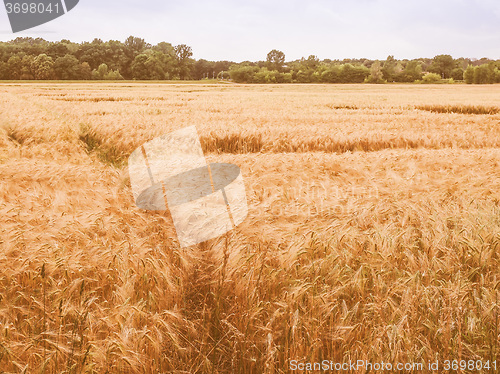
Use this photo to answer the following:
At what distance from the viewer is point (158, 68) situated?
9019cm

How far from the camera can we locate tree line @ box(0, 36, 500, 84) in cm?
8231

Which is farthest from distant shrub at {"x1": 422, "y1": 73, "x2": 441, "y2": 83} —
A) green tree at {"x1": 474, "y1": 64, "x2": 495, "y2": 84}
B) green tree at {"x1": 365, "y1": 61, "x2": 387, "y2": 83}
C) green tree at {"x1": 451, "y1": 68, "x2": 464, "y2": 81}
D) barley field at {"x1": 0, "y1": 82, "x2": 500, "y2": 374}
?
barley field at {"x1": 0, "y1": 82, "x2": 500, "y2": 374}

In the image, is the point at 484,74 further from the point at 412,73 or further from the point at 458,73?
the point at 458,73

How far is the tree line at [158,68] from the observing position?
270ft

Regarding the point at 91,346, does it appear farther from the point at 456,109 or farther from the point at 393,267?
the point at 456,109

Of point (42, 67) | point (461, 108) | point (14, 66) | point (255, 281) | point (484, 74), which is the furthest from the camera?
point (484, 74)

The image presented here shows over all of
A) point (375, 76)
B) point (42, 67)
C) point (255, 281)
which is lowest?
point (255, 281)

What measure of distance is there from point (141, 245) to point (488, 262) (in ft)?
7.55

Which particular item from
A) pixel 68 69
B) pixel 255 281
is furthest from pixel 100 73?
pixel 255 281

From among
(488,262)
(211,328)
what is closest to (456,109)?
(488,262)

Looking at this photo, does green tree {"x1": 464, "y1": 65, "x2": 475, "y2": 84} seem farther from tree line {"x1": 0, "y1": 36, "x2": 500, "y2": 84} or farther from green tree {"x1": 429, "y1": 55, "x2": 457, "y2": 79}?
green tree {"x1": 429, "y1": 55, "x2": 457, "y2": 79}

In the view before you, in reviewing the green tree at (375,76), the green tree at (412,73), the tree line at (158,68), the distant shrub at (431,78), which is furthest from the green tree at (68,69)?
the distant shrub at (431,78)

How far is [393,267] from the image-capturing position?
215cm

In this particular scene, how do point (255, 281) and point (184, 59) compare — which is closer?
point (255, 281)
